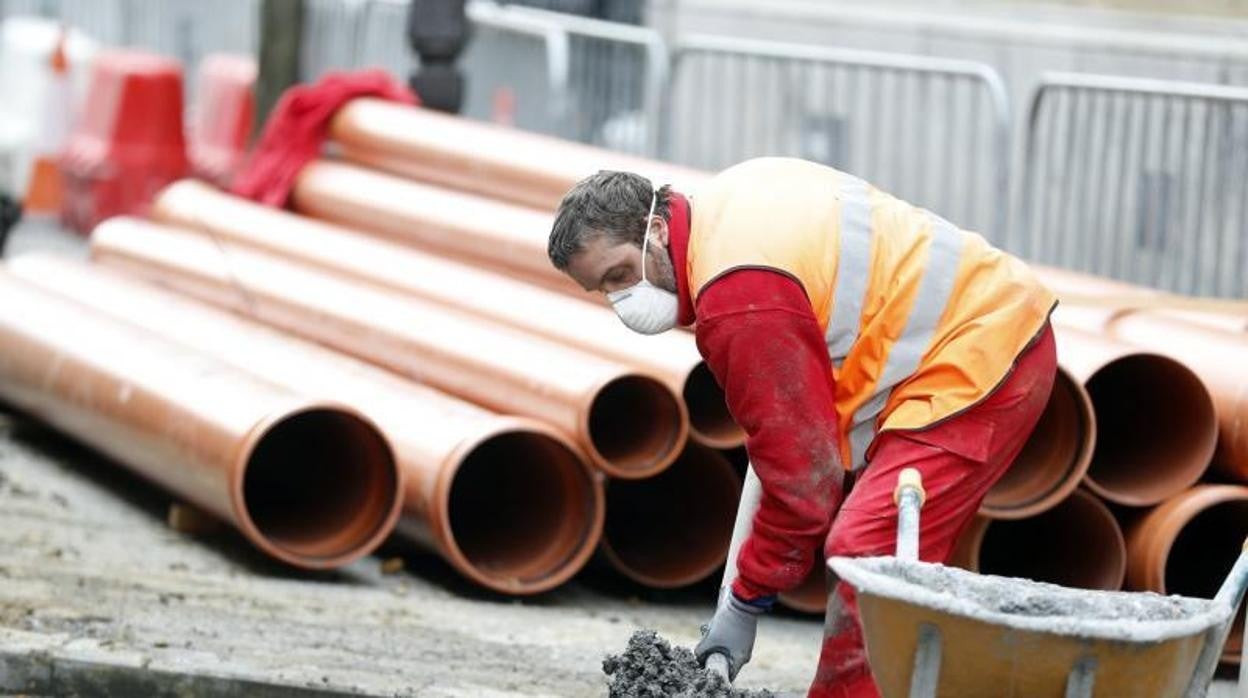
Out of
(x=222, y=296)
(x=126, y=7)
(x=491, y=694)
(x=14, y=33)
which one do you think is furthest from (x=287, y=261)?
(x=126, y=7)

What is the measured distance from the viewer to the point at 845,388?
18.0ft

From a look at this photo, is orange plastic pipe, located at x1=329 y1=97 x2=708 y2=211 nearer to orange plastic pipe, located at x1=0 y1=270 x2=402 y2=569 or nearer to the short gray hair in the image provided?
orange plastic pipe, located at x1=0 y1=270 x2=402 y2=569

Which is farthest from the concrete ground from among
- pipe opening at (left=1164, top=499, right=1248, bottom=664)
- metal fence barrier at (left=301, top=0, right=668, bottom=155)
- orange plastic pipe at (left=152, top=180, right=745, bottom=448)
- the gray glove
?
metal fence barrier at (left=301, top=0, right=668, bottom=155)

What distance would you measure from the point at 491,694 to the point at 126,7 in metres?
15.5

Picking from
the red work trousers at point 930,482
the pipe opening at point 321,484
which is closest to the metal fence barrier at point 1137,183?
the pipe opening at point 321,484

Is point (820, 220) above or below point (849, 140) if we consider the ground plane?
above

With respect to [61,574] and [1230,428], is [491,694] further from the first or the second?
Result: [1230,428]

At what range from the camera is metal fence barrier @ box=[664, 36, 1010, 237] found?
447 inches

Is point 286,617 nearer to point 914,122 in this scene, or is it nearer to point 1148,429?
point 1148,429

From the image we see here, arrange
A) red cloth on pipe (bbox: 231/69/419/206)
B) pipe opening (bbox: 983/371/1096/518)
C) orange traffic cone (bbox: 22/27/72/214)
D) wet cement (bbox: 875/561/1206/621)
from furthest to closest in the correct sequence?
orange traffic cone (bbox: 22/27/72/214)
red cloth on pipe (bbox: 231/69/419/206)
pipe opening (bbox: 983/371/1096/518)
wet cement (bbox: 875/561/1206/621)

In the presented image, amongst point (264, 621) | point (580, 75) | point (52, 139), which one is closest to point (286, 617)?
point (264, 621)

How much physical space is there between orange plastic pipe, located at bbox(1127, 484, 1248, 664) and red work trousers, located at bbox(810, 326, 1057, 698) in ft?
7.07

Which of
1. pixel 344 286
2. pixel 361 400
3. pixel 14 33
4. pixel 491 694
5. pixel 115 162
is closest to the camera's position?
pixel 491 694

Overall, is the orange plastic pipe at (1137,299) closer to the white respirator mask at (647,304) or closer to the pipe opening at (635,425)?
the pipe opening at (635,425)
